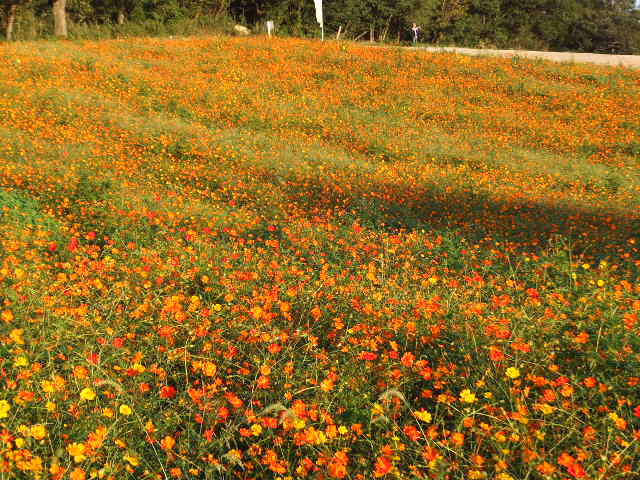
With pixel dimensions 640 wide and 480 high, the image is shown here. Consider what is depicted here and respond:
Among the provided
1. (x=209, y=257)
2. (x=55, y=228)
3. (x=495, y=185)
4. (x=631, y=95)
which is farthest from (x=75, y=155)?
(x=631, y=95)

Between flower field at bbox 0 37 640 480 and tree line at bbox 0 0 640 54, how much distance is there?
1662 cm

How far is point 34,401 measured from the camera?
2.40 meters

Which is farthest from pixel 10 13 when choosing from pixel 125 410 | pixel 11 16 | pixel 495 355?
pixel 495 355

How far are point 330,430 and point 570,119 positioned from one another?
707 inches

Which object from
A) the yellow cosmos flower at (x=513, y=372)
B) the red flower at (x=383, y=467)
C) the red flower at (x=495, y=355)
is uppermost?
the yellow cosmos flower at (x=513, y=372)

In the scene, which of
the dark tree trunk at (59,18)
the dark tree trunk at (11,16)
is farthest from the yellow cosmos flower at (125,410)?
the dark tree trunk at (11,16)

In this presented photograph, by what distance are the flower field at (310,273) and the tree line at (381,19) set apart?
16.6 metres

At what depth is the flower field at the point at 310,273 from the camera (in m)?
2.20

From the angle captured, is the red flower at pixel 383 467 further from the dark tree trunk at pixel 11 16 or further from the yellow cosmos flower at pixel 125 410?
the dark tree trunk at pixel 11 16

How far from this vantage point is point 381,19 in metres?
44.2

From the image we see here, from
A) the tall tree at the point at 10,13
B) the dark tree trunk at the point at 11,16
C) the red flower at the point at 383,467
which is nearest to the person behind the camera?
the red flower at the point at 383,467

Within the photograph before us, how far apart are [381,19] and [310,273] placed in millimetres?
45540

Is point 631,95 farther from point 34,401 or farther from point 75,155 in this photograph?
point 34,401

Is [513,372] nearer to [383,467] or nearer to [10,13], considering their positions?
[383,467]
